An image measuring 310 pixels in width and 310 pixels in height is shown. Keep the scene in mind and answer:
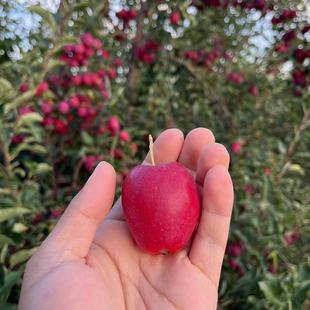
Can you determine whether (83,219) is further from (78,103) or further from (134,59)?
(134,59)

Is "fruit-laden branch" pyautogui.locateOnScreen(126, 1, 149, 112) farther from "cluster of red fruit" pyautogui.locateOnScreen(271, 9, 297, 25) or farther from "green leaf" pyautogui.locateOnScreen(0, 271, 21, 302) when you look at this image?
"green leaf" pyautogui.locateOnScreen(0, 271, 21, 302)

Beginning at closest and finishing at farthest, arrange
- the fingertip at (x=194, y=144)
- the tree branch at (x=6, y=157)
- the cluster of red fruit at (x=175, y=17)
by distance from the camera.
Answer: the fingertip at (x=194, y=144) < the tree branch at (x=6, y=157) < the cluster of red fruit at (x=175, y=17)

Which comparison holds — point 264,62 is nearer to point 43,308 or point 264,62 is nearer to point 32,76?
point 32,76

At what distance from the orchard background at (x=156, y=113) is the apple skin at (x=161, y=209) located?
0.46 meters

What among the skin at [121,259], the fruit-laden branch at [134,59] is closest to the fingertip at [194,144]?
the skin at [121,259]

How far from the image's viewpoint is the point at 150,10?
2797mm

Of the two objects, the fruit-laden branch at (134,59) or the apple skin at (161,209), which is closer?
the apple skin at (161,209)

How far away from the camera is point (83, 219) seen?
1053mm

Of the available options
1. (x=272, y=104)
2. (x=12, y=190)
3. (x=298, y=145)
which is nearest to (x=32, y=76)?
(x=12, y=190)

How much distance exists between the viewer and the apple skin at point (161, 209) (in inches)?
43.4

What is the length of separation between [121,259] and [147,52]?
78.0 inches

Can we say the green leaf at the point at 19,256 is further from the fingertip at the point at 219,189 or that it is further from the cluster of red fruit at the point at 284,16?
the cluster of red fruit at the point at 284,16

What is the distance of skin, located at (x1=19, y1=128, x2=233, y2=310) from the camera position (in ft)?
3.19

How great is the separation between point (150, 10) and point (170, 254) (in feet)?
6.61
